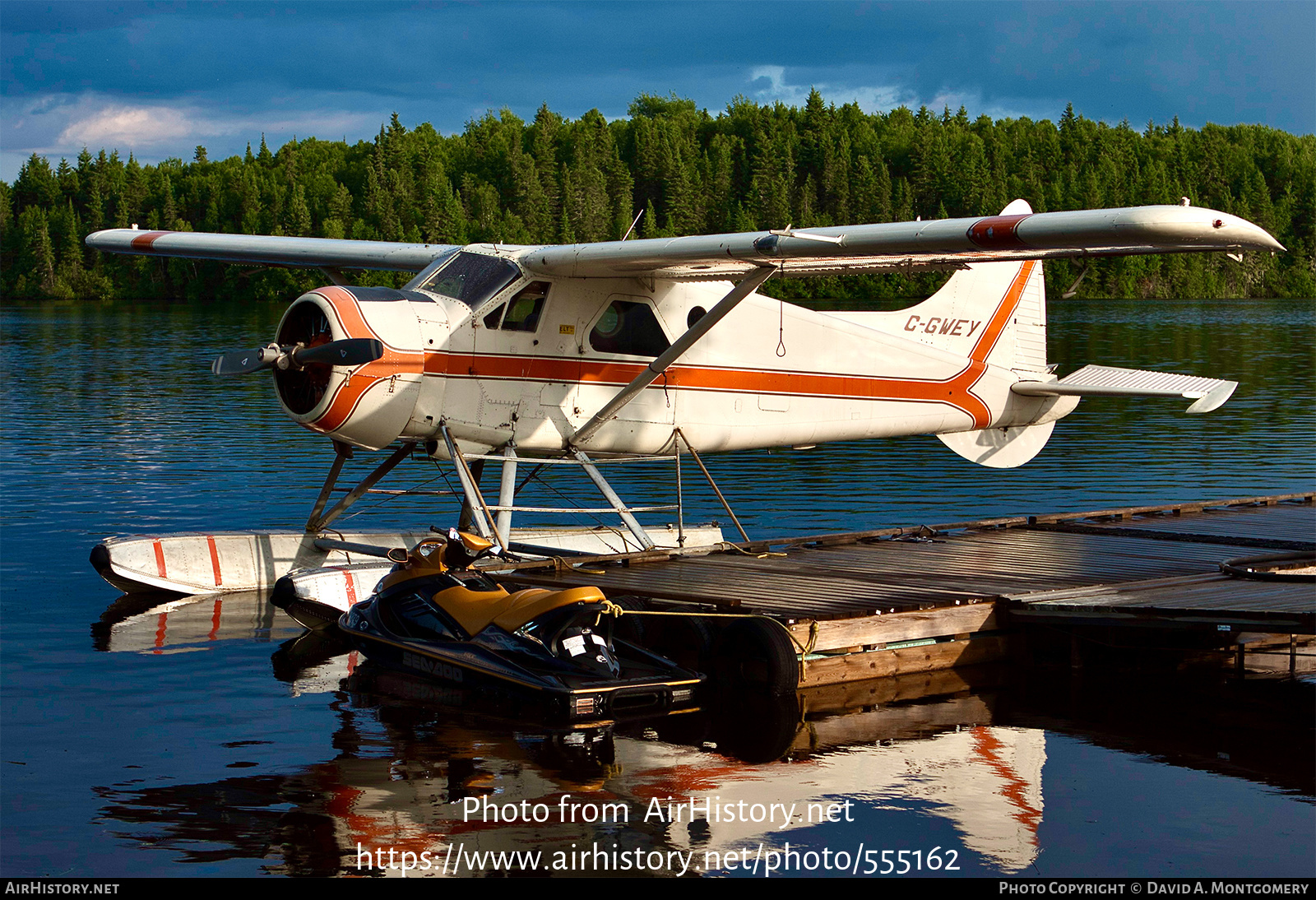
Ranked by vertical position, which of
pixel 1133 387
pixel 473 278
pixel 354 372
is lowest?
pixel 1133 387

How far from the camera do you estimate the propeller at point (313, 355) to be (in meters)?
10.1

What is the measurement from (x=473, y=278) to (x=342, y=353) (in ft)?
5.06

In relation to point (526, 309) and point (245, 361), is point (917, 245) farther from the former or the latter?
point (245, 361)

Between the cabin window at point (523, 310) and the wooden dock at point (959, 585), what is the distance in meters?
1.95

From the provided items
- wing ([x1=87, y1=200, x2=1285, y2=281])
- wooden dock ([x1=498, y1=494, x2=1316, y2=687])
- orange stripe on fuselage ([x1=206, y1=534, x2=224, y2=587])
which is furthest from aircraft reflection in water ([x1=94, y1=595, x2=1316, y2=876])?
wing ([x1=87, y1=200, x2=1285, y2=281])

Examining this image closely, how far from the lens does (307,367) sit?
10461 millimetres

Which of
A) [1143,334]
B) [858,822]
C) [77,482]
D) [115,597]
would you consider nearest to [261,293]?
[1143,334]

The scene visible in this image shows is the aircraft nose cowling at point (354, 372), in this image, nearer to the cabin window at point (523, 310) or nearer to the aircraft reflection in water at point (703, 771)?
the cabin window at point (523, 310)

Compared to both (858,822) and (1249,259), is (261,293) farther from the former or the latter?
(858,822)

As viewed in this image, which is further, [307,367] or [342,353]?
[307,367]

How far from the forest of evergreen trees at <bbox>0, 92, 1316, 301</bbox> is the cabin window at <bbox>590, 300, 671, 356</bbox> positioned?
3439 inches

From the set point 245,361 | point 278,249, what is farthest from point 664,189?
point 245,361

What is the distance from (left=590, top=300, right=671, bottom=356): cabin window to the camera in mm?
11703

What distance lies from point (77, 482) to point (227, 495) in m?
2.45
